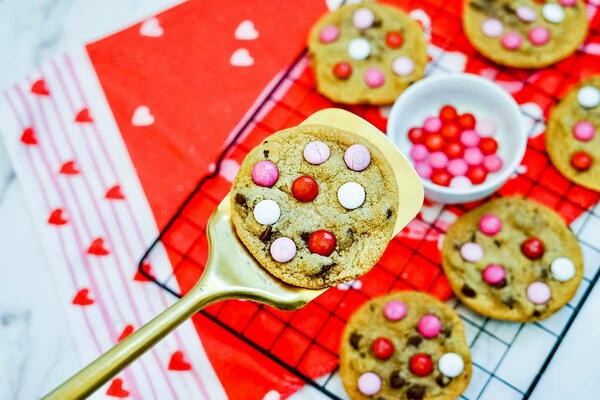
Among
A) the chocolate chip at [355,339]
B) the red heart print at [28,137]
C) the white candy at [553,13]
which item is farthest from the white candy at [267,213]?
the white candy at [553,13]

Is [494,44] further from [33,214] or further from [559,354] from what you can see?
[33,214]

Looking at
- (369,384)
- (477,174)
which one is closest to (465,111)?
(477,174)

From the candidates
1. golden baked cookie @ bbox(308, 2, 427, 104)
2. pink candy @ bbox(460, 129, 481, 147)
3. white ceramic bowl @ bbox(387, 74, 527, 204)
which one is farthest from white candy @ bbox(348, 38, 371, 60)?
pink candy @ bbox(460, 129, 481, 147)

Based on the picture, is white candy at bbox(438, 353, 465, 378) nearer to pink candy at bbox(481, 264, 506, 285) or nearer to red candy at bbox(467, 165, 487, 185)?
pink candy at bbox(481, 264, 506, 285)

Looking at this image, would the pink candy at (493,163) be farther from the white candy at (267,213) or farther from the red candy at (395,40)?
the white candy at (267,213)

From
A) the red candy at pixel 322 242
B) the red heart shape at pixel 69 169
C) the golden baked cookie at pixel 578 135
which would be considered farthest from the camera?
the red heart shape at pixel 69 169
